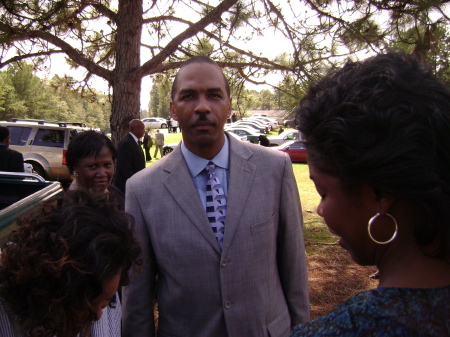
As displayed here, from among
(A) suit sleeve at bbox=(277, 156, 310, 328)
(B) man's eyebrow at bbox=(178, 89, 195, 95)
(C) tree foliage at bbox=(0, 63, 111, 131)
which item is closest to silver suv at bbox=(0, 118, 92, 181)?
(B) man's eyebrow at bbox=(178, 89, 195, 95)

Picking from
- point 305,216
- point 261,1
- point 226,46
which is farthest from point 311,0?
point 305,216

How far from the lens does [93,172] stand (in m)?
3.17

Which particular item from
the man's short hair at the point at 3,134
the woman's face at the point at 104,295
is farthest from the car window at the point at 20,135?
the woman's face at the point at 104,295

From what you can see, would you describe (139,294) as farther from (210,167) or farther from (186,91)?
(186,91)

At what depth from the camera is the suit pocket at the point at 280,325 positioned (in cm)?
195

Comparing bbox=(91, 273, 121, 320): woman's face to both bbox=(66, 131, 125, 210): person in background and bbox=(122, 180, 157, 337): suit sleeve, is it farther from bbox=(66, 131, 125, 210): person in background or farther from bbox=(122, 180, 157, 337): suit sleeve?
bbox=(66, 131, 125, 210): person in background

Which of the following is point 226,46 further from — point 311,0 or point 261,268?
point 261,268

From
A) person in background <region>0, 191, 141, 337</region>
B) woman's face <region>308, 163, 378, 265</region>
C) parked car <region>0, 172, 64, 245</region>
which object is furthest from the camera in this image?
parked car <region>0, 172, 64, 245</region>

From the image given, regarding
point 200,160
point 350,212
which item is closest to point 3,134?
point 200,160

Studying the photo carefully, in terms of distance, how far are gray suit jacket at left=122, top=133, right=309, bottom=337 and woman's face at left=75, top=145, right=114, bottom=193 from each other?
47.7 inches

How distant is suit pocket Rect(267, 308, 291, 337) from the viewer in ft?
6.39

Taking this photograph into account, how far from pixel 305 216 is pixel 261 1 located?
459 cm

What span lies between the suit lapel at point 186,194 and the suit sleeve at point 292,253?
0.41 metres

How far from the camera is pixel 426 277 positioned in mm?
954
